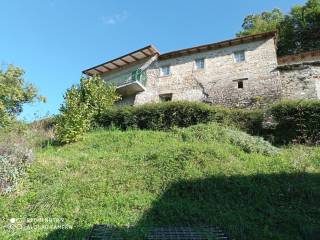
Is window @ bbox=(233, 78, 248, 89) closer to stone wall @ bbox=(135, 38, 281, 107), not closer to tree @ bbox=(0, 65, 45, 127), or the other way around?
stone wall @ bbox=(135, 38, 281, 107)

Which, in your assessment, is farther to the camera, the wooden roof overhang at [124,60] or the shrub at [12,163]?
the wooden roof overhang at [124,60]

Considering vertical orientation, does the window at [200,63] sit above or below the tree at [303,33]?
below

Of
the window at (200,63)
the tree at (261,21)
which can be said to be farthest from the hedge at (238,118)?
the tree at (261,21)

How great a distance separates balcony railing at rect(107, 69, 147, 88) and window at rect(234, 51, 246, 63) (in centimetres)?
666

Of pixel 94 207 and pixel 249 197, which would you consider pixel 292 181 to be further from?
pixel 94 207

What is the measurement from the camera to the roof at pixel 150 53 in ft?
72.9

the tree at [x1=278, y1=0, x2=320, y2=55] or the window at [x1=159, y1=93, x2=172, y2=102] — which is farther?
the tree at [x1=278, y1=0, x2=320, y2=55]

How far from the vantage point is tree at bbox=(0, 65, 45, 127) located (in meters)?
21.3

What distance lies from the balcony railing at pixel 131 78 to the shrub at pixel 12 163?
47.9 feet

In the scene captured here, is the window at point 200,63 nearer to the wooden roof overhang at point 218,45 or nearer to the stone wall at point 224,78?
the stone wall at point 224,78

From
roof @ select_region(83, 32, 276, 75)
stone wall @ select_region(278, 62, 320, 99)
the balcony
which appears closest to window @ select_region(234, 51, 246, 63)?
roof @ select_region(83, 32, 276, 75)

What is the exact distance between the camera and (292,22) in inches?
1252

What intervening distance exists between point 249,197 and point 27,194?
5.32 metres

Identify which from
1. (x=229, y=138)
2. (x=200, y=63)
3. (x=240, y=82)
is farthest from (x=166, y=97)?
(x=229, y=138)
